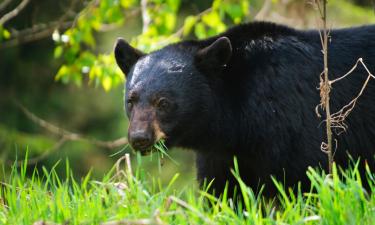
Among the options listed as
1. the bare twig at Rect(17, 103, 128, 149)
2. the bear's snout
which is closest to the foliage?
the bare twig at Rect(17, 103, 128, 149)

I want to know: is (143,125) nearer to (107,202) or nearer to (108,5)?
(107,202)

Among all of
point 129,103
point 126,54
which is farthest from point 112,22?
point 129,103

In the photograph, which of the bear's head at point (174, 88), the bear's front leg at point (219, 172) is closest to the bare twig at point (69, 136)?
the bear's front leg at point (219, 172)

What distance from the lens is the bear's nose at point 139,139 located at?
554 centimetres

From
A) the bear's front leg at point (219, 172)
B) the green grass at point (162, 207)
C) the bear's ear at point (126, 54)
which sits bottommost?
the bear's front leg at point (219, 172)

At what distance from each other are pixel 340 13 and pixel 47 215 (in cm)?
691

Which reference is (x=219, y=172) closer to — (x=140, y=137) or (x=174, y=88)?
(x=174, y=88)

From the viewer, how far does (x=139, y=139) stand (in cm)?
553

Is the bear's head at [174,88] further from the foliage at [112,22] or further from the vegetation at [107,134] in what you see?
the foliage at [112,22]

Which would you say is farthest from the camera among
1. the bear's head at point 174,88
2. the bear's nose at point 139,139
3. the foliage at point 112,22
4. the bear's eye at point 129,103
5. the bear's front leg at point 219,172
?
the foliage at point 112,22

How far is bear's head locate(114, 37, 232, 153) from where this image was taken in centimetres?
586

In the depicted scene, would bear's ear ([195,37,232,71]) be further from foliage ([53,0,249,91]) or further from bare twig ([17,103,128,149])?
bare twig ([17,103,128,149])

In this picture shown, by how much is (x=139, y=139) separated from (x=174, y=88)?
0.64m

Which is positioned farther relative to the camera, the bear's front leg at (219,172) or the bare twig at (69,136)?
the bare twig at (69,136)
